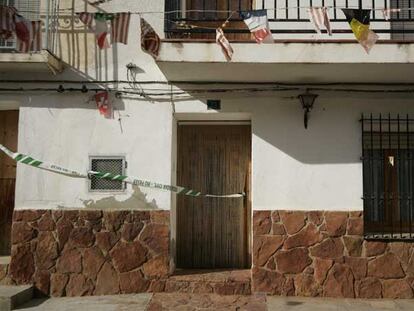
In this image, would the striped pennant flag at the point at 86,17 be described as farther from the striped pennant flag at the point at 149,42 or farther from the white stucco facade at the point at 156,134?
the striped pennant flag at the point at 149,42

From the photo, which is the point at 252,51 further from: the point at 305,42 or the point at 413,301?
the point at 413,301

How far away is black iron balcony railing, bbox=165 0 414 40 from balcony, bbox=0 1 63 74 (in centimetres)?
170

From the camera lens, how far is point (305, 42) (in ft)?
20.9

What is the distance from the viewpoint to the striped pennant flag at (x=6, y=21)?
6.62 m

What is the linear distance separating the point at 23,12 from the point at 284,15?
13.1ft

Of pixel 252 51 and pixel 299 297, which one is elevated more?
pixel 252 51

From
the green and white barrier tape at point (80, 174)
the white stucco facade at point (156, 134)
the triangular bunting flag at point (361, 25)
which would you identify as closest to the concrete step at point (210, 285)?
the white stucco facade at point (156, 134)

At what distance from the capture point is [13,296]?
6.45 m

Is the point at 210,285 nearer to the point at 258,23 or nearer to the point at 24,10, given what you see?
the point at 258,23

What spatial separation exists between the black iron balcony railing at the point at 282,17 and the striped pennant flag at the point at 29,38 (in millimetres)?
1830

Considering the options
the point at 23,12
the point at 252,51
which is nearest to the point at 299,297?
the point at 252,51

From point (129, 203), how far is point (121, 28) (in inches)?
99.3

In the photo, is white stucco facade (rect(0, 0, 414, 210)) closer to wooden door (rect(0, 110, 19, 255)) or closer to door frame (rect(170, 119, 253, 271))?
door frame (rect(170, 119, 253, 271))

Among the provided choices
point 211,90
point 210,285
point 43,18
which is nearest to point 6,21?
point 43,18
